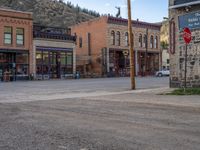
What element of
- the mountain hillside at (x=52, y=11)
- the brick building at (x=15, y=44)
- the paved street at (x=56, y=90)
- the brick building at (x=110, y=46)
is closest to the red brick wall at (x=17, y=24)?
the brick building at (x=15, y=44)

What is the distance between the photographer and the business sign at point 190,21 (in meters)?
22.8

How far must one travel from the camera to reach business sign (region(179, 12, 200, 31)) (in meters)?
22.8

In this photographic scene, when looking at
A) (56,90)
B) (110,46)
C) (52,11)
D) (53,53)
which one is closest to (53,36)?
(53,53)

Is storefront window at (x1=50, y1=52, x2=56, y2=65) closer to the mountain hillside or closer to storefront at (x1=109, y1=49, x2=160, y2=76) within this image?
storefront at (x1=109, y1=49, x2=160, y2=76)

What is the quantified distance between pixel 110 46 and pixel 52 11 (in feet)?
154

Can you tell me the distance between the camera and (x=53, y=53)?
6050 centimetres

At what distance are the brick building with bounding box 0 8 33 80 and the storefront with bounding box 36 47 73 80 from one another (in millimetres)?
1798

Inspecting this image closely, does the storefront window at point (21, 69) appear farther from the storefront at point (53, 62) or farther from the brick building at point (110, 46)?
the brick building at point (110, 46)

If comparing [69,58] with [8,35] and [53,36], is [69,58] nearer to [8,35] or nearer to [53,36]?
[53,36]

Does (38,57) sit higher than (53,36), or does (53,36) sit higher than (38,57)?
(53,36)

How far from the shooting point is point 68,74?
204 feet

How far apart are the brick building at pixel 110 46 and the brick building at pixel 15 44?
1401 cm

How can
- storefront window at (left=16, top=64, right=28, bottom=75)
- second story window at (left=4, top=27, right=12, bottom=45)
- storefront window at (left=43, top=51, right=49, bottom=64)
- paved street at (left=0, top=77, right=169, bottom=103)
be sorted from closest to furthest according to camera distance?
paved street at (left=0, top=77, right=169, bottom=103) < second story window at (left=4, top=27, right=12, bottom=45) < storefront window at (left=16, top=64, right=28, bottom=75) < storefront window at (left=43, top=51, right=49, bottom=64)

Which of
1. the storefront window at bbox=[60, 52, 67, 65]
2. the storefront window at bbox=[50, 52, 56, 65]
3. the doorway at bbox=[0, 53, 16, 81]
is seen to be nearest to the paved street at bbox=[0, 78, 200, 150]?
the doorway at bbox=[0, 53, 16, 81]
